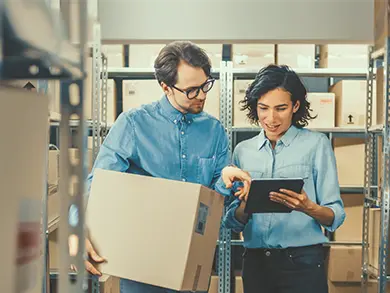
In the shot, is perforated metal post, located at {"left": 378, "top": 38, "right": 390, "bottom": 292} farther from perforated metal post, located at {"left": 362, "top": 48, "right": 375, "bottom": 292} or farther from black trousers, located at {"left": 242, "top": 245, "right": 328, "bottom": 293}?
black trousers, located at {"left": 242, "top": 245, "right": 328, "bottom": 293}

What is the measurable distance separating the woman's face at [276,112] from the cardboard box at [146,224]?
2.45 ft

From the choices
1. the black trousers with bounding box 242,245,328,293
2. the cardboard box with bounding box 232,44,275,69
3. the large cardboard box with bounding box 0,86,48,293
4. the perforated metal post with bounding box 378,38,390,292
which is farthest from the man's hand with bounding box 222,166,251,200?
the cardboard box with bounding box 232,44,275,69

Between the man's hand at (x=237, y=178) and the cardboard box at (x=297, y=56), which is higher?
the cardboard box at (x=297, y=56)

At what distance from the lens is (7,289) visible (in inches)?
19.2

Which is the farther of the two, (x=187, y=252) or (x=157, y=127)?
(x=157, y=127)

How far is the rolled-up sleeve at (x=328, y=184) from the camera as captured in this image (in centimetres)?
214

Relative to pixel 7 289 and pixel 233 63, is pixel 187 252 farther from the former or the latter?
pixel 233 63

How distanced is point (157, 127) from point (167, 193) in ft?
1.17

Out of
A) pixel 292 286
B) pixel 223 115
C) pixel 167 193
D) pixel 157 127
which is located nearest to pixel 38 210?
pixel 167 193

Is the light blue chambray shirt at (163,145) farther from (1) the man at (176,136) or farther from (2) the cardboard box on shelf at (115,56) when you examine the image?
(2) the cardboard box on shelf at (115,56)

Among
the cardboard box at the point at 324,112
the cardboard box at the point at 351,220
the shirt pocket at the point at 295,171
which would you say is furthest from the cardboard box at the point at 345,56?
the shirt pocket at the point at 295,171

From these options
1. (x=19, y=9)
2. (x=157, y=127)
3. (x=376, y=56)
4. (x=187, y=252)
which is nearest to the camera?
(x=19, y=9)

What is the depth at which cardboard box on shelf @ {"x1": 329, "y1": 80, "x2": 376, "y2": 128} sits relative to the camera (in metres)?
3.73

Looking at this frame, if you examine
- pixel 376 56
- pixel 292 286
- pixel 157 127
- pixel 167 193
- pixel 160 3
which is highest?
pixel 160 3
